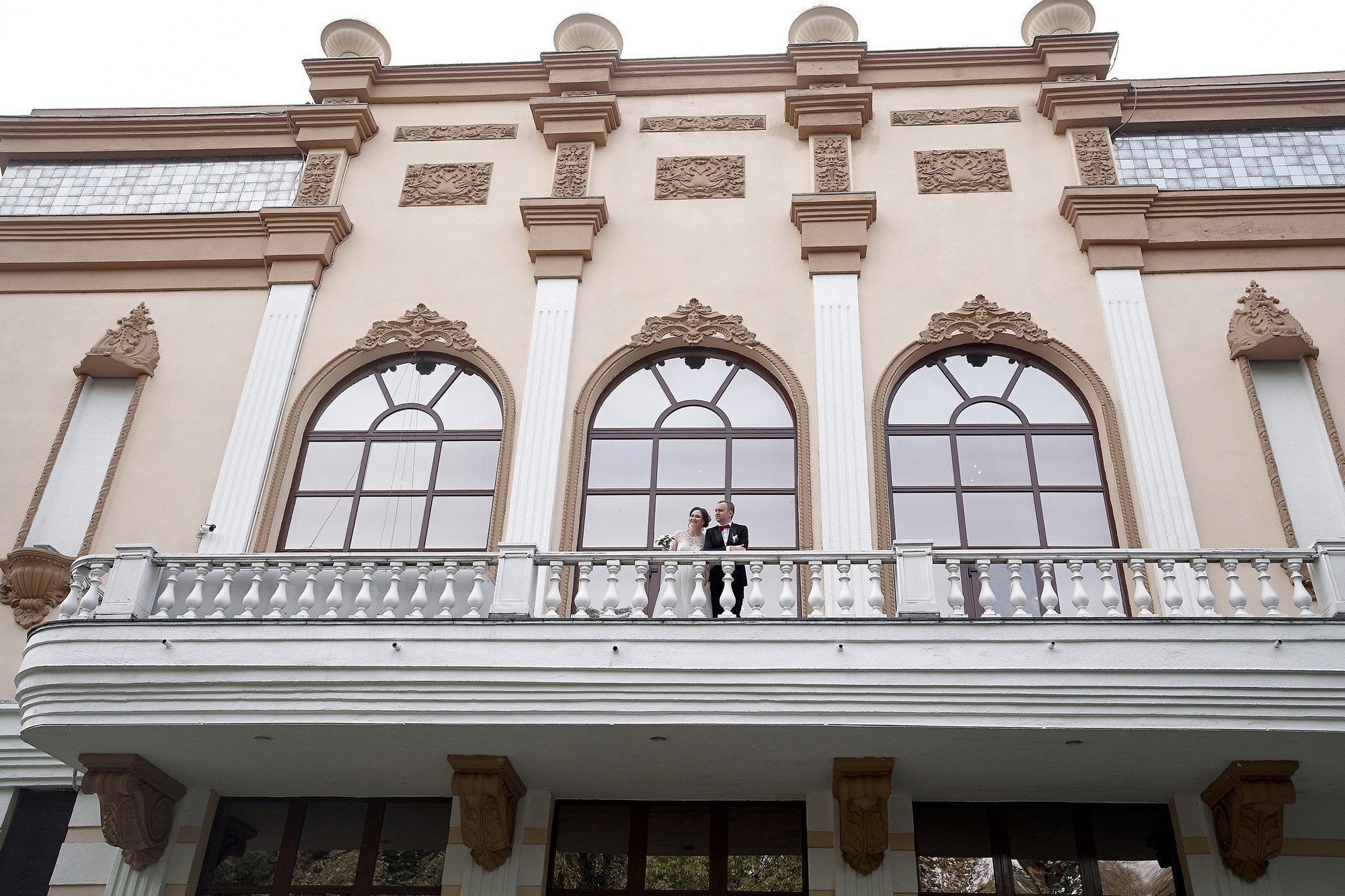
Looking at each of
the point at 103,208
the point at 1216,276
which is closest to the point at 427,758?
the point at 103,208

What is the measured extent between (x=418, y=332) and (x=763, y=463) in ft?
11.0

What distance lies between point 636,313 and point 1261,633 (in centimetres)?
571

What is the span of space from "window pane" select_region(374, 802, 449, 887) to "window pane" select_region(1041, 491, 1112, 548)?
5184 mm

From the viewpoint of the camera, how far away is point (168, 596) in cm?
784

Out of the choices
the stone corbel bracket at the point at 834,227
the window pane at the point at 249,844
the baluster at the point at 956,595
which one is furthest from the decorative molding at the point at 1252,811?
the window pane at the point at 249,844

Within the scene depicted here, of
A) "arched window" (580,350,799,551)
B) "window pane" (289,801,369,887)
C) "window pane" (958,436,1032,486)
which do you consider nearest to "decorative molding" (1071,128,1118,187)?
"window pane" (958,436,1032,486)

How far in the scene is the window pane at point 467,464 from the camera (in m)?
10.0

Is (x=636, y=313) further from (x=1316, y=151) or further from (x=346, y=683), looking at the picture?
(x=1316, y=151)

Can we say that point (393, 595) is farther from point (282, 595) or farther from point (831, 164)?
point (831, 164)

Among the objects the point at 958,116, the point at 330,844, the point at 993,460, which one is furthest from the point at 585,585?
the point at 958,116

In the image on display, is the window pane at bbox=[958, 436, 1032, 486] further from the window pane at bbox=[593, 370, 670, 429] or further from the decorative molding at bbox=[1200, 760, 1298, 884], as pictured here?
the decorative molding at bbox=[1200, 760, 1298, 884]

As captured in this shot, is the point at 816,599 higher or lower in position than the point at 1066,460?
lower

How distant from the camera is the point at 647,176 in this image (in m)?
11.5

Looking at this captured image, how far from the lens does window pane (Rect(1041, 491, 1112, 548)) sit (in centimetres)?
940
